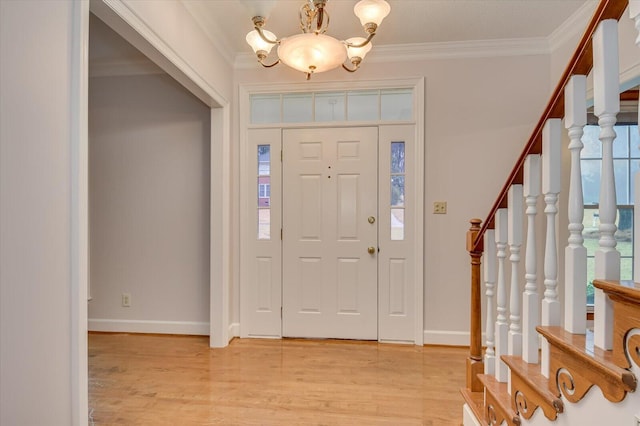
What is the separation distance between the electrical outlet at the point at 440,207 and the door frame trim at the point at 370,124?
0.11m

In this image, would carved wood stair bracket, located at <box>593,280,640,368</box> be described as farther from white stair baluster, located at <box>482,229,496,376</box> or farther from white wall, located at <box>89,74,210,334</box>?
white wall, located at <box>89,74,210,334</box>

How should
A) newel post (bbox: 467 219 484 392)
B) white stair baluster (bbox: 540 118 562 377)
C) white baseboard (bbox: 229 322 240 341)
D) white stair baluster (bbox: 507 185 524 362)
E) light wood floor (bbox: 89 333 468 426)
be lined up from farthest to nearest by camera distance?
1. white baseboard (bbox: 229 322 240 341)
2. light wood floor (bbox: 89 333 468 426)
3. newel post (bbox: 467 219 484 392)
4. white stair baluster (bbox: 507 185 524 362)
5. white stair baluster (bbox: 540 118 562 377)

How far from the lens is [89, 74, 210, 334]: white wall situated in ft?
10.7

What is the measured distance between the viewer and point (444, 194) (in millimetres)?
2996

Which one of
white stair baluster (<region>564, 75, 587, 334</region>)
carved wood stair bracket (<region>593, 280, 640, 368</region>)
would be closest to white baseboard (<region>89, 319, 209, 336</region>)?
white stair baluster (<region>564, 75, 587, 334</region>)

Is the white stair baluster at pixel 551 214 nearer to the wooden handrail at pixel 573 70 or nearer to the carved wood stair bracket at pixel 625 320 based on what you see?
the wooden handrail at pixel 573 70

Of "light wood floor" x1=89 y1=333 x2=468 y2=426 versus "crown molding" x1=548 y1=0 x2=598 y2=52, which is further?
"crown molding" x1=548 y1=0 x2=598 y2=52

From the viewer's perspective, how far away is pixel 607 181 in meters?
0.92

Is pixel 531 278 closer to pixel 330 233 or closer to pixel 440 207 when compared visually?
pixel 440 207

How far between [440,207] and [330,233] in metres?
1.00

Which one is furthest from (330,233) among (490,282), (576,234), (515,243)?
(576,234)

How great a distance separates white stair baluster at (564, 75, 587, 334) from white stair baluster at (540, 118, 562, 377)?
10cm

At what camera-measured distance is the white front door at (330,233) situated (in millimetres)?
3080

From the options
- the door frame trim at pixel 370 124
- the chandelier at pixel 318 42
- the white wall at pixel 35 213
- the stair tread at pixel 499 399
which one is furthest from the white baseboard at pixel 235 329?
the chandelier at pixel 318 42
